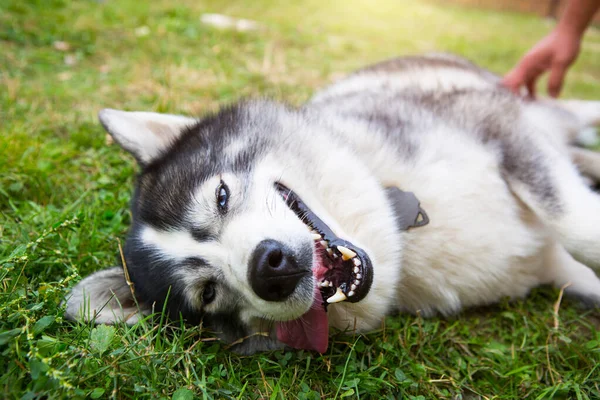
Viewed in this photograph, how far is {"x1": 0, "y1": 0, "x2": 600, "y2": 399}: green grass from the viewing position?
165cm

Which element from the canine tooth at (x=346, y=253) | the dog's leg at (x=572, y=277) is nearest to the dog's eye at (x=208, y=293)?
the canine tooth at (x=346, y=253)

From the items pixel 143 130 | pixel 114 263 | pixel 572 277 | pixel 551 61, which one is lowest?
pixel 114 263

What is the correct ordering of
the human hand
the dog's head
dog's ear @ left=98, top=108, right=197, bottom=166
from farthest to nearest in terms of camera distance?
the human hand → dog's ear @ left=98, top=108, right=197, bottom=166 → the dog's head

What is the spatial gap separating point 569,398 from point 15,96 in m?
4.36

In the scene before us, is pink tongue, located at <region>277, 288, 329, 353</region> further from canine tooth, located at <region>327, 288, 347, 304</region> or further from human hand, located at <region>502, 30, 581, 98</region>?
human hand, located at <region>502, 30, 581, 98</region>

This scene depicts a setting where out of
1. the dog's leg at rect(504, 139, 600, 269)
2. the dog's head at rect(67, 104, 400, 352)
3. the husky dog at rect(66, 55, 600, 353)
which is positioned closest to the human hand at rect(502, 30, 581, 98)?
the husky dog at rect(66, 55, 600, 353)

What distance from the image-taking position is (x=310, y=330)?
6.38ft

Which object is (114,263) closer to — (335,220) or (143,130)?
(143,130)

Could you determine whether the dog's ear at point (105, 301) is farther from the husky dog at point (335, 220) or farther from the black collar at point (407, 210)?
the black collar at point (407, 210)

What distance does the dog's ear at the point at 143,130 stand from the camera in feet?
7.61

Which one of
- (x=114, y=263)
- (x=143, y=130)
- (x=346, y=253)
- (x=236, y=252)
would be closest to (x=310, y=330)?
(x=346, y=253)

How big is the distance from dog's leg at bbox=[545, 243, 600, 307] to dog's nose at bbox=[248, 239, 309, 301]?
156cm

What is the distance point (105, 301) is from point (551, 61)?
3788 millimetres

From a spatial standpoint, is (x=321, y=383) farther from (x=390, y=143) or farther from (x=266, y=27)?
(x=266, y=27)
